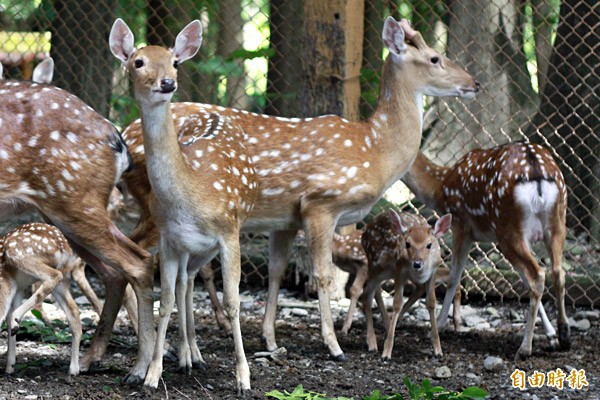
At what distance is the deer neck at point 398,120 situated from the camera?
705 cm

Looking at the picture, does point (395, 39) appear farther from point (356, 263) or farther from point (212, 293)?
point (212, 293)

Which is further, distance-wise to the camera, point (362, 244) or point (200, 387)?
point (362, 244)

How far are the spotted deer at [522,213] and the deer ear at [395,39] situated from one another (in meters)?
1.00

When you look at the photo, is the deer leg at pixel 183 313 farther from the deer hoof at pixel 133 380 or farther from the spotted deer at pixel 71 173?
the deer hoof at pixel 133 380

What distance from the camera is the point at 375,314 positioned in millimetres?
8430

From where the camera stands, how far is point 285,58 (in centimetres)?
1052

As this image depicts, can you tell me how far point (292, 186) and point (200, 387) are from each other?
159 cm

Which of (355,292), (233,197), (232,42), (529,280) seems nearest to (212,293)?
(355,292)

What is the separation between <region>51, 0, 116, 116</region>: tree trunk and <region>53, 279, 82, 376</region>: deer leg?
3981 millimetres

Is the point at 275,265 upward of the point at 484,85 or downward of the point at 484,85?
downward

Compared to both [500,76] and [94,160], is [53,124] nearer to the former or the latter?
[94,160]

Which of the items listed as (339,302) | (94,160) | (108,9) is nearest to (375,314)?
(339,302)

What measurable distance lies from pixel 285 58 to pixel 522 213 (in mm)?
4241

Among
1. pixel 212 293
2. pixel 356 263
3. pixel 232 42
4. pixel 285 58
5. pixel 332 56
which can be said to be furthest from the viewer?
pixel 232 42
